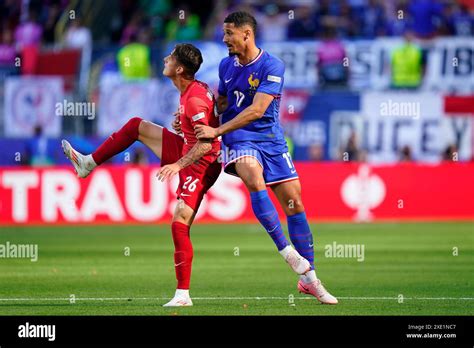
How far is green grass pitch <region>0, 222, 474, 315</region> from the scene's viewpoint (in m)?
11.5

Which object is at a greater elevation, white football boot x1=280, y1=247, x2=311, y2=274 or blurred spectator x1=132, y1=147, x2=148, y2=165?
blurred spectator x1=132, y1=147, x2=148, y2=165

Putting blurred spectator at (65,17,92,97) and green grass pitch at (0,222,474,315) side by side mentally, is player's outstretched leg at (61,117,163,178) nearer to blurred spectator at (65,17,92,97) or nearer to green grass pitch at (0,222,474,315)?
green grass pitch at (0,222,474,315)

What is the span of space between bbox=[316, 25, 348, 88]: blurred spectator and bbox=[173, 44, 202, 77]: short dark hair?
16511 mm

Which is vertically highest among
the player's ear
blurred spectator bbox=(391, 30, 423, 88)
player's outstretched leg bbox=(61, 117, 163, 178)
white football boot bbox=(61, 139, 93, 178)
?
blurred spectator bbox=(391, 30, 423, 88)

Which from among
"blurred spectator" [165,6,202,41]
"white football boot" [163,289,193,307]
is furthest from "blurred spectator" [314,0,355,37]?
"white football boot" [163,289,193,307]

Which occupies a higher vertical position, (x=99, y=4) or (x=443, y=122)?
(x=99, y=4)

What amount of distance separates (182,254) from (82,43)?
1832 cm

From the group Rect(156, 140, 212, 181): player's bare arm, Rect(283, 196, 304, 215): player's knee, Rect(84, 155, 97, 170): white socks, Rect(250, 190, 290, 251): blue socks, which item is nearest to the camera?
Rect(156, 140, 212, 181): player's bare arm

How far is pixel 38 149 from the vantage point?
27.2 meters

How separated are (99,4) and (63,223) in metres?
8.52
